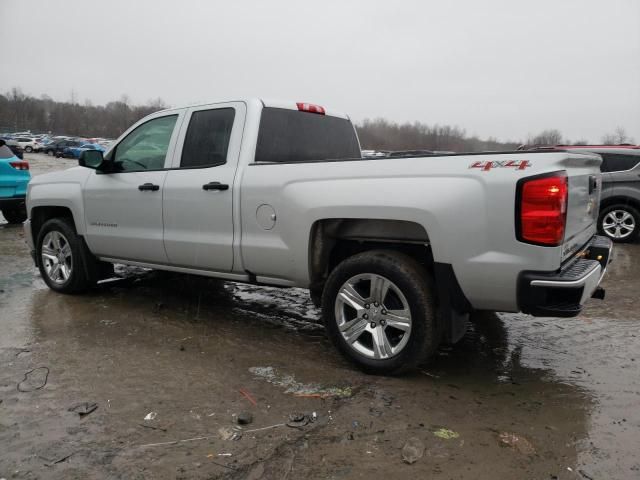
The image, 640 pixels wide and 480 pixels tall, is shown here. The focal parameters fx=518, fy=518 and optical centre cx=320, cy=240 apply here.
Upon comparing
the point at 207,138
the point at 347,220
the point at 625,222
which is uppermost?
the point at 207,138

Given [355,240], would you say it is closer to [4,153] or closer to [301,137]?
[301,137]

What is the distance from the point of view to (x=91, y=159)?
491cm

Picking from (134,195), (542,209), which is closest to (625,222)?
(542,209)

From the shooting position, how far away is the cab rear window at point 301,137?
430cm

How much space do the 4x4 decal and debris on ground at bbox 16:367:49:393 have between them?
309cm

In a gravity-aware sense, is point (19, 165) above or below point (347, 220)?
above

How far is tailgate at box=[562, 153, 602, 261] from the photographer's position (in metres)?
3.14

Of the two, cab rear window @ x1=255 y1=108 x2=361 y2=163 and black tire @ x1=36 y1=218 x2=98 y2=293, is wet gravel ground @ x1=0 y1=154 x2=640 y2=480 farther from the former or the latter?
cab rear window @ x1=255 y1=108 x2=361 y2=163

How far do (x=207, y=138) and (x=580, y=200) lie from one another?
2940mm

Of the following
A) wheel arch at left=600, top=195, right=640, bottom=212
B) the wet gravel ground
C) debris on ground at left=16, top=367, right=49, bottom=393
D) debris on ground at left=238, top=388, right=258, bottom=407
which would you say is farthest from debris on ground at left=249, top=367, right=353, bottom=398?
wheel arch at left=600, top=195, right=640, bottom=212

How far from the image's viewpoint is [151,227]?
4707 mm

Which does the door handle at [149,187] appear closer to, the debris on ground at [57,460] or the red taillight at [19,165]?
the debris on ground at [57,460]

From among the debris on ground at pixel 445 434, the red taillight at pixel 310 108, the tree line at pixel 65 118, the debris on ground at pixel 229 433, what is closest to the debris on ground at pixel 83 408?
the debris on ground at pixel 229 433

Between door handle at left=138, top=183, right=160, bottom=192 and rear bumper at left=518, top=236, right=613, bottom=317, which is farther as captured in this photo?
door handle at left=138, top=183, right=160, bottom=192
